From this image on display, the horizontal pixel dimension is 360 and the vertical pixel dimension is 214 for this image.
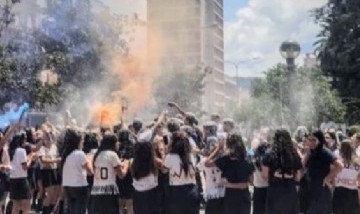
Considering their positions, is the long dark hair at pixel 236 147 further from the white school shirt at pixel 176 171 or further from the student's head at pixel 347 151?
the student's head at pixel 347 151

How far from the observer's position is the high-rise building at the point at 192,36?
5611 cm

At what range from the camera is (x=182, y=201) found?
1002 cm

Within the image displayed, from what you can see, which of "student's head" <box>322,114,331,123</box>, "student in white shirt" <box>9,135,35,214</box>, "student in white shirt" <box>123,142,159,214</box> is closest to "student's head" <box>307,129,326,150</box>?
"student in white shirt" <box>123,142,159,214</box>

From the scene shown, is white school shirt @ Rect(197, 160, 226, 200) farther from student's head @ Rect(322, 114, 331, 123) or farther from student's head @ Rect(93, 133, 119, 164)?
student's head @ Rect(322, 114, 331, 123)

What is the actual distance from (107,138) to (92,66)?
2433 cm

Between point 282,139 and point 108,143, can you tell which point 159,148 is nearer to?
point 108,143

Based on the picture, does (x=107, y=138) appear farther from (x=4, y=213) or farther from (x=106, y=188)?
(x=4, y=213)

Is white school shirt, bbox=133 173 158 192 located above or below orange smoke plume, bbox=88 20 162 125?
below

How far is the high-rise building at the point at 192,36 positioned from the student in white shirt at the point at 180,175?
40.5 metres

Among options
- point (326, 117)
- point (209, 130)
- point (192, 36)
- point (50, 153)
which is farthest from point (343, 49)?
point (192, 36)

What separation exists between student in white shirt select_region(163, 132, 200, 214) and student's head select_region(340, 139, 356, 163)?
243cm

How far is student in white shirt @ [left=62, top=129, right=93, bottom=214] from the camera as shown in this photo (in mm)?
10555

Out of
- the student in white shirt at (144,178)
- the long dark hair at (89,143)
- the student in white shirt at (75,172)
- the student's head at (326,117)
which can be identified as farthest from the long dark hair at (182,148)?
the student's head at (326,117)

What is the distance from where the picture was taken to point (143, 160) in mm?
9805
